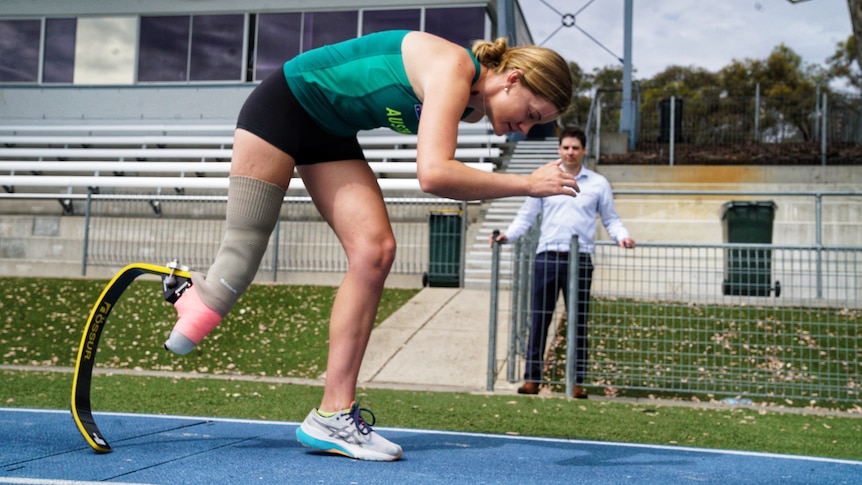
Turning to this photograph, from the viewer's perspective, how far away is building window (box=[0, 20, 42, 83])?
19.9m

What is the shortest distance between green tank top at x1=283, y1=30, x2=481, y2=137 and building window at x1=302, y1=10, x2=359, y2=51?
15909mm

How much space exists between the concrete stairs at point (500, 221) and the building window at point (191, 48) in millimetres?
7072

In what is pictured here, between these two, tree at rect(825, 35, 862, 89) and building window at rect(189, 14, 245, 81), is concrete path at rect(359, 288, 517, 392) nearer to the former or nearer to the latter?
building window at rect(189, 14, 245, 81)

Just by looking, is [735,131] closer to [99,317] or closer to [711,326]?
[711,326]

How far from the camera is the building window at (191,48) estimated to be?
19.0 meters

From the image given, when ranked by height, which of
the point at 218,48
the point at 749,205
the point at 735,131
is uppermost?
the point at 218,48

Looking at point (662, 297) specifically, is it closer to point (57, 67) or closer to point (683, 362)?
point (683, 362)

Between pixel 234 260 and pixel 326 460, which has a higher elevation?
pixel 234 260

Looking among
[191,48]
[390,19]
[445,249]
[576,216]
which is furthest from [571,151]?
[191,48]

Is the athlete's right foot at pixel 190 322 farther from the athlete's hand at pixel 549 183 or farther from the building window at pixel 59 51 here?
the building window at pixel 59 51

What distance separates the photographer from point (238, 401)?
5.57 m

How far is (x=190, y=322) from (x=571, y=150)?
4221 millimetres

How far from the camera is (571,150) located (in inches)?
252

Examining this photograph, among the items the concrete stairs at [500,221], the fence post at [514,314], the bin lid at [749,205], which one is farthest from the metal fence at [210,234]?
the fence post at [514,314]
